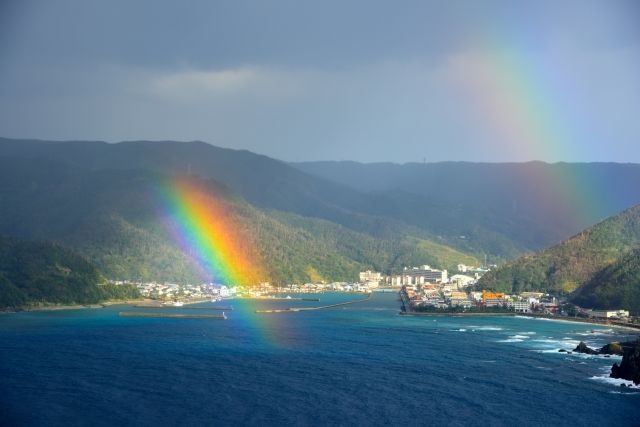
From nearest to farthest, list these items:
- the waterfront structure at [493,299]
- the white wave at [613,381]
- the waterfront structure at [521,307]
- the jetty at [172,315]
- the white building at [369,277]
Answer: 1. the white wave at [613,381]
2. the jetty at [172,315]
3. the waterfront structure at [521,307]
4. the waterfront structure at [493,299]
5. the white building at [369,277]

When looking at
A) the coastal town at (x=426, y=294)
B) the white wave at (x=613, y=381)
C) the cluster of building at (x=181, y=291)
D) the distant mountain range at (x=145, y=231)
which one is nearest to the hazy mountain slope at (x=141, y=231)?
the distant mountain range at (x=145, y=231)

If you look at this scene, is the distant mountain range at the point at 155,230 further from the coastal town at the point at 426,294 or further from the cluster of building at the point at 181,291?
the coastal town at the point at 426,294

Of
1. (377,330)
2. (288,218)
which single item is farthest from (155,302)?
(288,218)

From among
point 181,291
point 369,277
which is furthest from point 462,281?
point 181,291

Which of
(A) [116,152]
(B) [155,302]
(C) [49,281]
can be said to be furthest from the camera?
(A) [116,152]

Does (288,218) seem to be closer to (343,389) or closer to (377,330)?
(377,330)

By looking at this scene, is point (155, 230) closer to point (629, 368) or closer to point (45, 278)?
point (45, 278)
